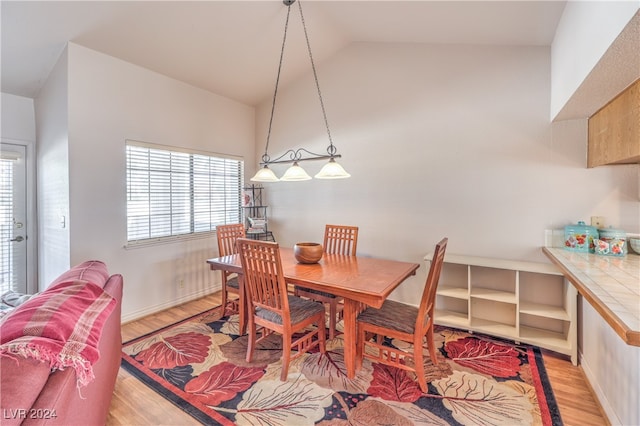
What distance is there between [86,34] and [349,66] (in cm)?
281

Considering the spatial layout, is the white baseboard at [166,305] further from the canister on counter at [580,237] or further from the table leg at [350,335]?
the canister on counter at [580,237]

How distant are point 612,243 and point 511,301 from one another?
89cm

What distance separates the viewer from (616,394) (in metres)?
1.73

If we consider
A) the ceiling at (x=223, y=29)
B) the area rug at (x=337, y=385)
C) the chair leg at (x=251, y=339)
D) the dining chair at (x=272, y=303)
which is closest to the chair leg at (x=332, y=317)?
the area rug at (x=337, y=385)

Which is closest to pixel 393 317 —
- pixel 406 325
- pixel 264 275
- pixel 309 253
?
pixel 406 325

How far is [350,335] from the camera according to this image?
221cm

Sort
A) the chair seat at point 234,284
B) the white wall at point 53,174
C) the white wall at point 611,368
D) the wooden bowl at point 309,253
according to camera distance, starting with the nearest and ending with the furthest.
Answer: the white wall at point 611,368
the wooden bowl at point 309,253
the white wall at point 53,174
the chair seat at point 234,284

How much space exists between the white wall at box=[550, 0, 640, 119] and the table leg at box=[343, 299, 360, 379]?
2051mm

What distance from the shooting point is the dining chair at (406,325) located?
206cm

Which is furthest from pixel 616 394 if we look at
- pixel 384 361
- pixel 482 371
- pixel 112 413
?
pixel 112 413

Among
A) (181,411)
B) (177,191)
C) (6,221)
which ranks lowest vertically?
(181,411)

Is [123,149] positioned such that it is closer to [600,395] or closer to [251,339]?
[251,339]

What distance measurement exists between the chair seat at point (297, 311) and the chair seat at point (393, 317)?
381mm

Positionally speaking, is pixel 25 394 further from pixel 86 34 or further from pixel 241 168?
pixel 241 168
